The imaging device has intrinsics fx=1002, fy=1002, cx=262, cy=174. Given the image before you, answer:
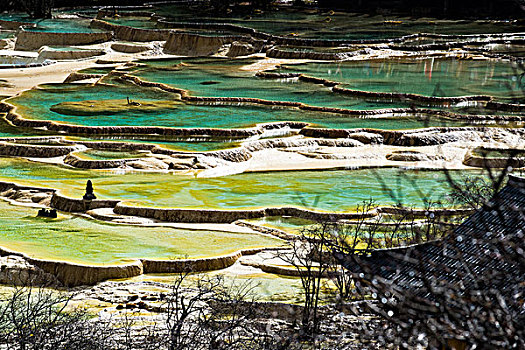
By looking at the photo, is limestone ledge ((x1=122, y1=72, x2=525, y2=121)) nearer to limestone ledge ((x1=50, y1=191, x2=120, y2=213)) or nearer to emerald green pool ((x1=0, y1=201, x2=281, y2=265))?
limestone ledge ((x1=50, y1=191, x2=120, y2=213))

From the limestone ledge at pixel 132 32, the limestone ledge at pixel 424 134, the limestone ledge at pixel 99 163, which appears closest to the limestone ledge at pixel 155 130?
the limestone ledge at pixel 424 134

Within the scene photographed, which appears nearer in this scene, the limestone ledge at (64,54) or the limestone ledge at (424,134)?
the limestone ledge at (424,134)

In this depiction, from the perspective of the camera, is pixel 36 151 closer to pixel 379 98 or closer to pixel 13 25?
pixel 379 98

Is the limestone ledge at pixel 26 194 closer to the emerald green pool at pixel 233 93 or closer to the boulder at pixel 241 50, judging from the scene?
the emerald green pool at pixel 233 93

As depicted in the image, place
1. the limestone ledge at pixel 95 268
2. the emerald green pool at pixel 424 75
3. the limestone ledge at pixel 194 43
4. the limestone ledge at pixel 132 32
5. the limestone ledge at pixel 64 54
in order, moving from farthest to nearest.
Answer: the limestone ledge at pixel 132 32, the limestone ledge at pixel 194 43, the limestone ledge at pixel 64 54, the emerald green pool at pixel 424 75, the limestone ledge at pixel 95 268

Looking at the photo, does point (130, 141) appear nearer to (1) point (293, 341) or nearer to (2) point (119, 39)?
(1) point (293, 341)

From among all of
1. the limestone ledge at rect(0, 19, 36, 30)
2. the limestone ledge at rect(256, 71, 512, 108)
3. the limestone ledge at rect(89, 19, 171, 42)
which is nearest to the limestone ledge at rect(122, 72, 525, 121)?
the limestone ledge at rect(256, 71, 512, 108)

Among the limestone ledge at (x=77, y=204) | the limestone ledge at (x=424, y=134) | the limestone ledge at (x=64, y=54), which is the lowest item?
the limestone ledge at (x=64, y=54)

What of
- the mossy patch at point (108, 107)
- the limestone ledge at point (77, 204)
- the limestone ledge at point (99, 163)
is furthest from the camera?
the mossy patch at point (108, 107)
